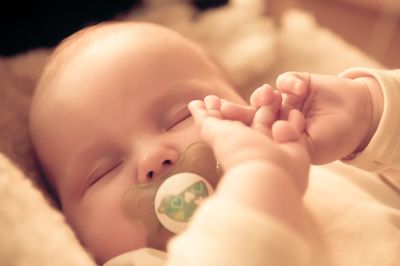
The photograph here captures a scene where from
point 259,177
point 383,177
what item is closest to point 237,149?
point 259,177

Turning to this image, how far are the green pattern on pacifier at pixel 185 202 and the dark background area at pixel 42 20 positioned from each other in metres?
0.51

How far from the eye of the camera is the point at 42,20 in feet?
3.22

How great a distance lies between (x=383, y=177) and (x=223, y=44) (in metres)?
0.47

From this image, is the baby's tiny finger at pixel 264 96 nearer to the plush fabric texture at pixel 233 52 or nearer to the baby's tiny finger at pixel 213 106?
the baby's tiny finger at pixel 213 106

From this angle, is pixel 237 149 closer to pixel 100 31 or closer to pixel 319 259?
pixel 319 259

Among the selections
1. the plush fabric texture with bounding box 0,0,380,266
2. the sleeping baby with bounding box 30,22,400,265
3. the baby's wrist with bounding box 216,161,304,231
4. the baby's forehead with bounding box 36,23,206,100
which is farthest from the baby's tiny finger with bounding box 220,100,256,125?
the plush fabric texture with bounding box 0,0,380,266

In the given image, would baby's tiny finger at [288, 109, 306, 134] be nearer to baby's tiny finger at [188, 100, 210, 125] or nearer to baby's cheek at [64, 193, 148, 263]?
baby's tiny finger at [188, 100, 210, 125]

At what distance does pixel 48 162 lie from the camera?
78 cm

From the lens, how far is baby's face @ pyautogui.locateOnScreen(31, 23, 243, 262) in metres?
0.68

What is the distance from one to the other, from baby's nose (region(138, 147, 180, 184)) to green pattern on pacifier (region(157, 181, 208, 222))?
0.05 m

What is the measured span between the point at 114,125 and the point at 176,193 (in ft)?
0.53

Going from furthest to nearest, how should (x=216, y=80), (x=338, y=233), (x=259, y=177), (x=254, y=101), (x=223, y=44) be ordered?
(x=223, y=44), (x=216, y=80), (x=338, y=233), (x=254, y=101), (x=259, y=177)

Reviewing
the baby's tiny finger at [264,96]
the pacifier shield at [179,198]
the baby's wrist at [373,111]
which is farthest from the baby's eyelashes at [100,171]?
the baby's wrist at [373,111]

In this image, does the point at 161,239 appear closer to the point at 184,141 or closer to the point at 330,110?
the point at 184,141
